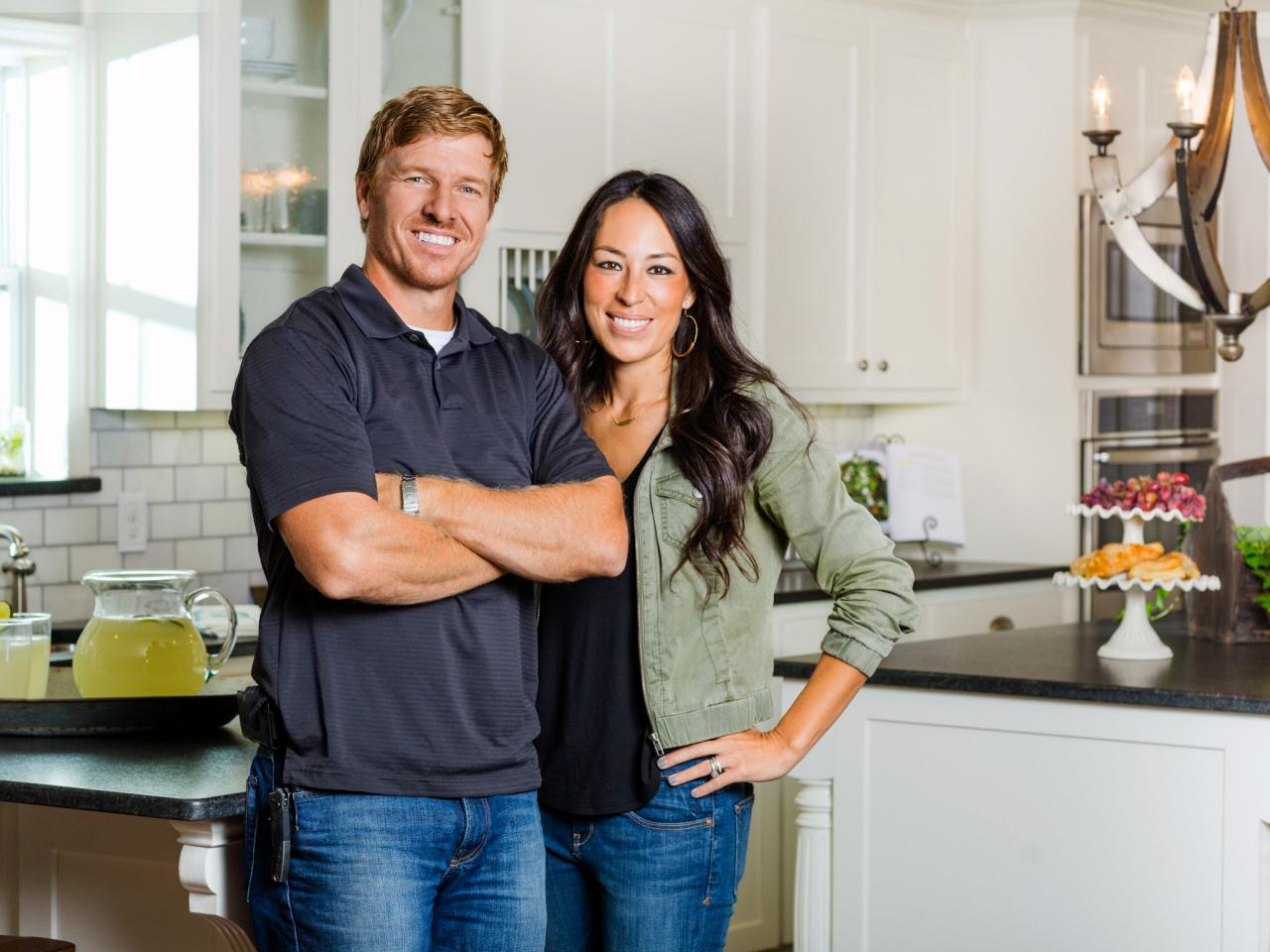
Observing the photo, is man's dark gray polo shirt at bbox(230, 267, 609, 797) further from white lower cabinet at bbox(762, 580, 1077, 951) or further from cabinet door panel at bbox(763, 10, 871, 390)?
cabinet door panel at bbox(763, 10, 871, 390)

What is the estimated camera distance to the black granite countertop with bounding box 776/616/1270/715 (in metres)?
2.70

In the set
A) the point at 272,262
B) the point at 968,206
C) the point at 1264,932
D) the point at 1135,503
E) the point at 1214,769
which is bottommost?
the point at 1264,932

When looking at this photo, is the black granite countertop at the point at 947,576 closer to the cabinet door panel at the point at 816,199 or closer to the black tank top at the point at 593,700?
the cabinet door panel at the point at 816,199

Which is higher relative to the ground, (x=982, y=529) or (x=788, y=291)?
(x=788, y=291)

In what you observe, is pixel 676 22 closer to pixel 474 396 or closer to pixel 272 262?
pixel 272 262

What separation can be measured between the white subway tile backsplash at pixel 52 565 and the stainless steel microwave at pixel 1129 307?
3.07 meters

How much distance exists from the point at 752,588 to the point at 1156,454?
3.74 meters

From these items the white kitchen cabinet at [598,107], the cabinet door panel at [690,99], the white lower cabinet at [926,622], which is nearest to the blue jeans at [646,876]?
the white lower cabinet at [926,622]

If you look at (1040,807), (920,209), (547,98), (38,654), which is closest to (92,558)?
(547,98)

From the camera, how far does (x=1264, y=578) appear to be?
330cm

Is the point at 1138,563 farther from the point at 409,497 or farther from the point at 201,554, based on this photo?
the point at 201,554

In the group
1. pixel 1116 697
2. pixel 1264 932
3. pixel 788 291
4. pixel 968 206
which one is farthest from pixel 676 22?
pixel 1264 932

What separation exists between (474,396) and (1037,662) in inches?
60.5

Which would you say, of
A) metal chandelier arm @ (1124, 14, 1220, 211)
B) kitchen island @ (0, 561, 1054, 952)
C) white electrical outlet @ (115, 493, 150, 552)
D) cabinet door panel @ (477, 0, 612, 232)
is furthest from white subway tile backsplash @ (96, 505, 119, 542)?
metal chandelier arm @ (1124, 14, 1220, 211)
